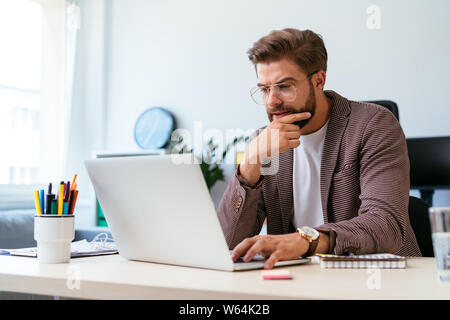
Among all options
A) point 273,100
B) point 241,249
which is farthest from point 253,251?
point 273,100

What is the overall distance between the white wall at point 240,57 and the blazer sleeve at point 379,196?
5.78 feet

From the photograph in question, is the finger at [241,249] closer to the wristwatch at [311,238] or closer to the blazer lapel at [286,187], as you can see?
the wristwatch at [311,238]

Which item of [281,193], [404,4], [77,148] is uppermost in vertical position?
[404,4]

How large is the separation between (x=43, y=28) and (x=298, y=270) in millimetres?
3260

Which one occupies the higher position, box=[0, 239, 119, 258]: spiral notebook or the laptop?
the laptop

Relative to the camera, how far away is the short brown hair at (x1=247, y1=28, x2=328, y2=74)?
145 centimetres

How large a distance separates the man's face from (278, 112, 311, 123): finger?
0.07 ft

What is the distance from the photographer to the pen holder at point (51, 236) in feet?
3.16

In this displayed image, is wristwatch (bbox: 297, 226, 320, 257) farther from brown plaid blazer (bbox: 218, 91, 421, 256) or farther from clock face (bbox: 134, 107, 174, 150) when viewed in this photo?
clock face (bbox: 134, 107, 174, 150)

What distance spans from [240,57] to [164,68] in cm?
63

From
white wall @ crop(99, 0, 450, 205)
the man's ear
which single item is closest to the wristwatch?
the man's ear

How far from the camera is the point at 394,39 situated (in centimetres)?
306
